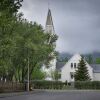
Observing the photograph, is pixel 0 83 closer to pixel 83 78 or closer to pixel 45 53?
pixel 45 53

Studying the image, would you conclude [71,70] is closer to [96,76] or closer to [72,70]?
[72,70]

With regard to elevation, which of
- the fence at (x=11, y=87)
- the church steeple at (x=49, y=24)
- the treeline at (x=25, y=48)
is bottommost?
the fence at (x=11, y=87)

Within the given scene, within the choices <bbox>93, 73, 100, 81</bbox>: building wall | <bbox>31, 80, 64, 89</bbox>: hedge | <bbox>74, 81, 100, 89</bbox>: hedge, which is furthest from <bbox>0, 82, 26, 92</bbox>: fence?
<bbox>93, 73, 100, 81</bbox>: building wall

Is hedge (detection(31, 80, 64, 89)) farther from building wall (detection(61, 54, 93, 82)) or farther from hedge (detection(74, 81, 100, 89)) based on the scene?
building wall (detection(61, 54, 93, 82))

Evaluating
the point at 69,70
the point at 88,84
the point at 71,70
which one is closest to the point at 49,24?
the point at 69,70

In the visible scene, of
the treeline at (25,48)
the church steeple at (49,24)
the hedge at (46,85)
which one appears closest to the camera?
the treeline at (25,48)

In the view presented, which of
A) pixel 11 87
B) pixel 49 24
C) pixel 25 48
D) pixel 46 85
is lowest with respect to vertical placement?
pixel 11 87

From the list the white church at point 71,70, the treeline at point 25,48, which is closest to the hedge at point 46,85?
the treeline at point 25,48

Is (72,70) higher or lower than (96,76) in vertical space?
higher

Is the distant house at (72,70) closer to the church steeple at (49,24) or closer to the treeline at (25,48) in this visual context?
the church steeple at (49,24)

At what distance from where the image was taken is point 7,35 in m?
52.2

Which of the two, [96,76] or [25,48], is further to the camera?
[96,76]

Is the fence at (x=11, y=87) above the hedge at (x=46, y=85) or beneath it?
beneath

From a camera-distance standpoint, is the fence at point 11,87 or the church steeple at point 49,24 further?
the church steeple at point 49,24
